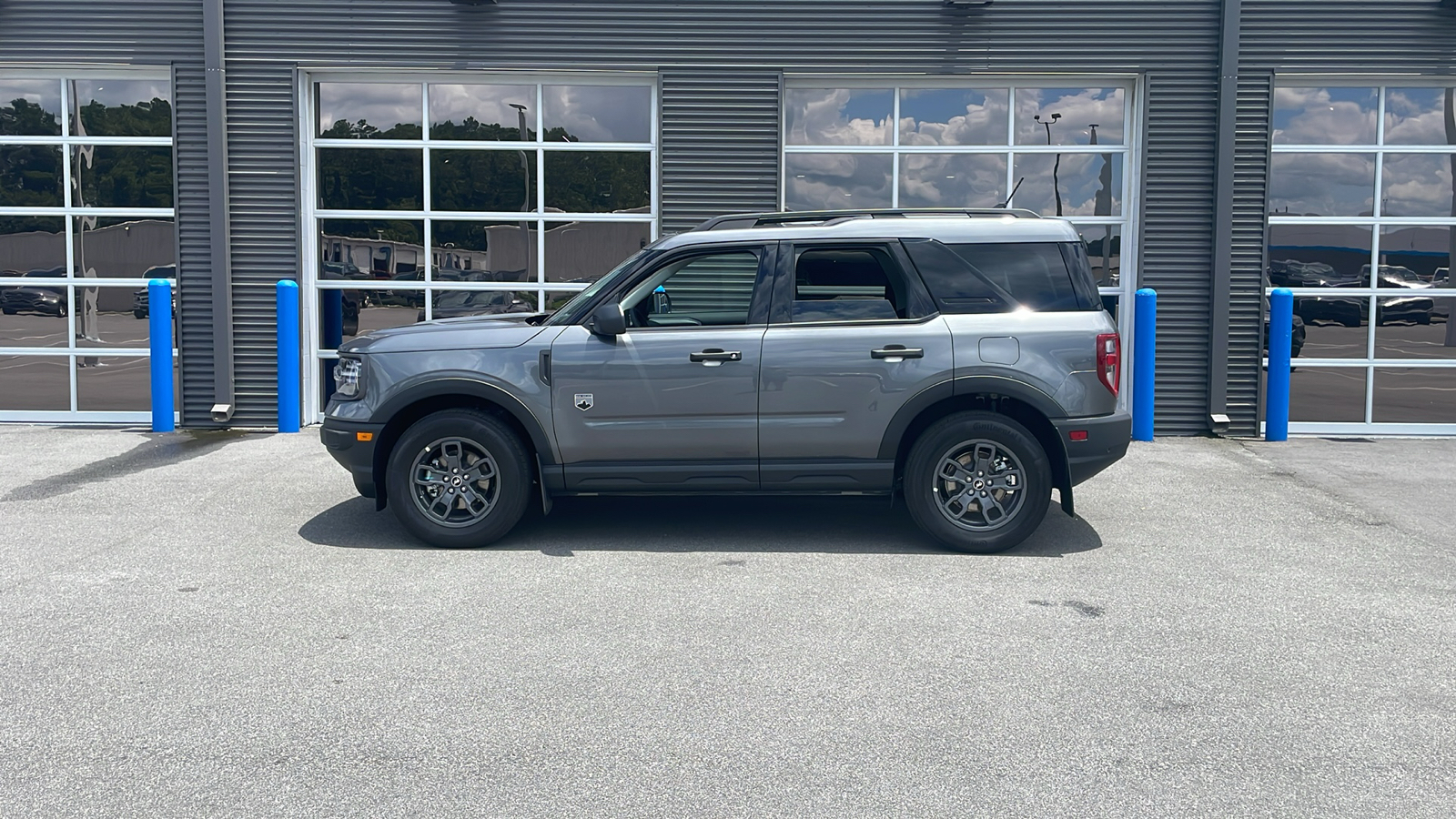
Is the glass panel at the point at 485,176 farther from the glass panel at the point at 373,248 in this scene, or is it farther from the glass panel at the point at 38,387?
the glass panel at the point at 38,387

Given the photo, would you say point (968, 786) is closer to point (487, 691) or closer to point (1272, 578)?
point (487, 691)

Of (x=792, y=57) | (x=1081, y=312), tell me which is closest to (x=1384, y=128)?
(x=792, y=57)

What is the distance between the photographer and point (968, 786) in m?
3.90

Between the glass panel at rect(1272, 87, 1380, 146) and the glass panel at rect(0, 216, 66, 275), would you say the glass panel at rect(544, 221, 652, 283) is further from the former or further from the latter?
the glass panel at rect(1272, 87, 1380, 146)

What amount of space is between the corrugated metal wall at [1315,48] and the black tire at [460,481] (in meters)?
7.52

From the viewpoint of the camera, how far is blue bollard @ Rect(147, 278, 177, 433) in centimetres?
1095

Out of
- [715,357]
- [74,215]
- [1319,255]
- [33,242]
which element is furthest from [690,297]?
[33,242]

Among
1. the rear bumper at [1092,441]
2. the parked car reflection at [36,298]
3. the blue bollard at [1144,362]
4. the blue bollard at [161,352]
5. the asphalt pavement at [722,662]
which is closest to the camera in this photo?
the asphalt pavement at [722,662]

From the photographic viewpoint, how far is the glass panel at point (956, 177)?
11742 mm

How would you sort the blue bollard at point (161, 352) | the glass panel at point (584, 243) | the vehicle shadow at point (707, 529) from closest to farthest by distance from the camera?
the vehicle shadow at point (707, 529), the blue bollard at point (161, 352), the glass panel at point (584, 243)

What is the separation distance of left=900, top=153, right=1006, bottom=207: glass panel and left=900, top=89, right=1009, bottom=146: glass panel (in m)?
0.14

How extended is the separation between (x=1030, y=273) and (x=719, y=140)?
516 cm

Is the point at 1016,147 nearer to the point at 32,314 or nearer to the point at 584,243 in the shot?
the point at 584,243

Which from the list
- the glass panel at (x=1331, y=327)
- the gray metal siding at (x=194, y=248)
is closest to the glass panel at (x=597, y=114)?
the gray metal siding at (x=194, y=248)
